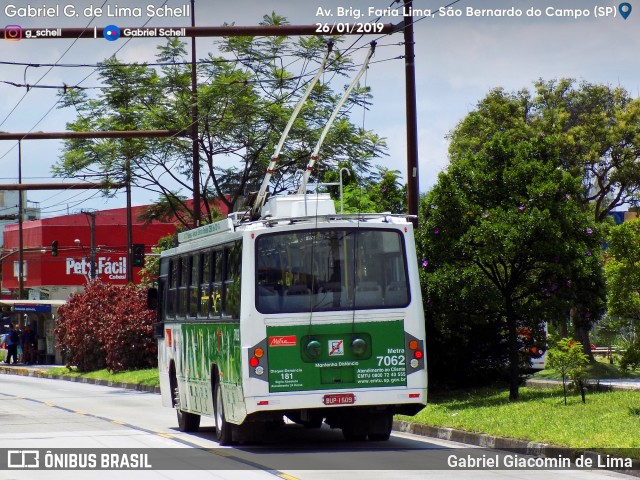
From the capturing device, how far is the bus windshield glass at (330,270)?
16.0 m

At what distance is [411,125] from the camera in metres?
21.8

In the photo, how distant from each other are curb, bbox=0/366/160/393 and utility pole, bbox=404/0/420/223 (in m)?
15.1

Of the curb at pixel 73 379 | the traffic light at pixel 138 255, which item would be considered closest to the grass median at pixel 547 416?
the curb at pixel 73 379

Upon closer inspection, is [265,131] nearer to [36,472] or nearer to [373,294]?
[373,294]

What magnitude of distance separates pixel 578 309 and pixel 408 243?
5603mm

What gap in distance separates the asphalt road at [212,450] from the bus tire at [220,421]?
8.0 inches

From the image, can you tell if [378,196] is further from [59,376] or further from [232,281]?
[59,376]

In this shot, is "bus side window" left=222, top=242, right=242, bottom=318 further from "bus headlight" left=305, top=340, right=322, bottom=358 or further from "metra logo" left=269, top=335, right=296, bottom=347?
"bus headlight" left=305, top=340, right=322, bottom=358

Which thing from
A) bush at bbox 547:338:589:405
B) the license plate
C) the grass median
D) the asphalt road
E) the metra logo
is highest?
the metra logo

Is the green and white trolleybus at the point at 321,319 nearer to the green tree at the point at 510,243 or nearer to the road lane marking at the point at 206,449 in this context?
the road lane marking at the point at 206,449

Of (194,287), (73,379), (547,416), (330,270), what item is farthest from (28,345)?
(330,270)

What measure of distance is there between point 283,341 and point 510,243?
5.47 metres

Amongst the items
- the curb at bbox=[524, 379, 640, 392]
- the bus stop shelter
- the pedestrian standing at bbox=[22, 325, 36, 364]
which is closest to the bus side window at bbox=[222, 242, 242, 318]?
the curb at bbox=[524, 379, 640, 392]

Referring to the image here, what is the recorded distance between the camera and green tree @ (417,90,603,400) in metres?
20.2
